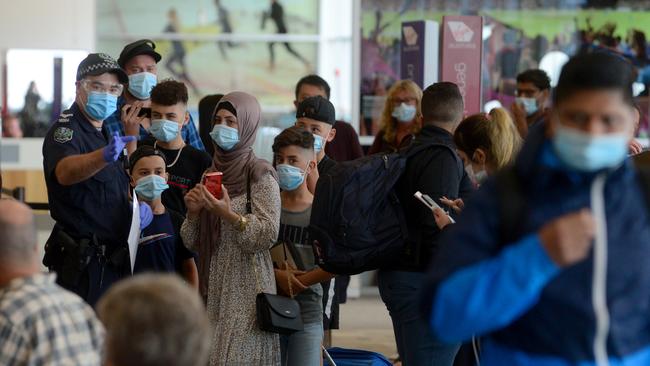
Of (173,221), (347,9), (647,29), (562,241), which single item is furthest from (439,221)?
(347,9)

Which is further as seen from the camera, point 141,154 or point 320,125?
point 320,125

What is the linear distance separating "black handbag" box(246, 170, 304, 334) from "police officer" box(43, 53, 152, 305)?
609 millimetres

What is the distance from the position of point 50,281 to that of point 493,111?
2.92 meters

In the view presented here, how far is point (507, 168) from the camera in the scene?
262 cm

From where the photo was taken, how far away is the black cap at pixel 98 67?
5.26m

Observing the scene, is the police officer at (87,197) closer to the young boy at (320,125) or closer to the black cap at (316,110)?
the young boy at (320,125)

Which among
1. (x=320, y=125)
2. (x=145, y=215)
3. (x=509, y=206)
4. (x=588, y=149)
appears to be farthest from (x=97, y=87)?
(x=588, y=149)

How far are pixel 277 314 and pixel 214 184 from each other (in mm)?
654

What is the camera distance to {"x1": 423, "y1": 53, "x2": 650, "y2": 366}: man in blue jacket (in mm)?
2480

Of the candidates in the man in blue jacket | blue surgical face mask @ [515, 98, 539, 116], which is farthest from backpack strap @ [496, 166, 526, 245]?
blue surgical face mask @ [515, 98, 539, 116]

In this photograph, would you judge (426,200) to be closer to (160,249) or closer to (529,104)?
(160,249)

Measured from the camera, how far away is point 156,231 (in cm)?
557

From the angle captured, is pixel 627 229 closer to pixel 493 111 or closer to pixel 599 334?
pixel 599 334

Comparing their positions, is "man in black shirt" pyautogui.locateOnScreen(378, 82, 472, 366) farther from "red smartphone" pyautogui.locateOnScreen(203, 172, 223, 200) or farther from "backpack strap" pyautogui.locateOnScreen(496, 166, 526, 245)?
"backpack strap" pyautogui.locateOnScreen(496, 166, 526, 245)
